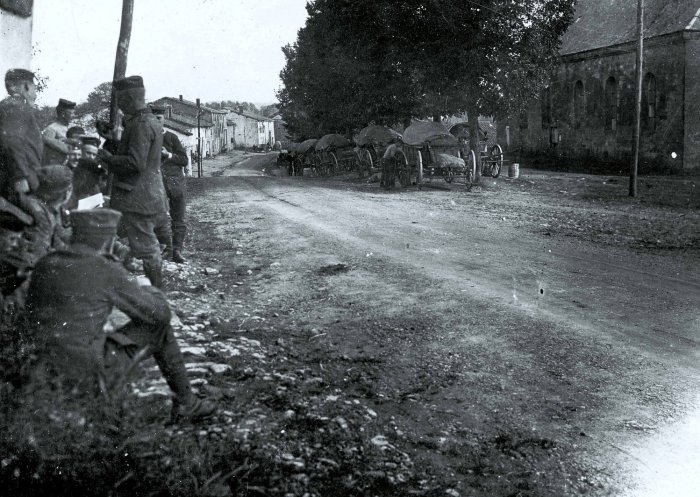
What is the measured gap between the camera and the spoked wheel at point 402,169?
21594 mm

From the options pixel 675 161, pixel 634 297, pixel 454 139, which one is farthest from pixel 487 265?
pixel 675 161

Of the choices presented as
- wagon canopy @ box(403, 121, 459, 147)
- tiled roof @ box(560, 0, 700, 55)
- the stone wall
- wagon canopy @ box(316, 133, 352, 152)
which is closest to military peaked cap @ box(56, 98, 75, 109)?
wagon canopy @ box(403, 121, 459, 147)

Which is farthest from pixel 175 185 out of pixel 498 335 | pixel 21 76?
pixel 498 335

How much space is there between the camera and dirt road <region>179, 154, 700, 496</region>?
12.3 ft

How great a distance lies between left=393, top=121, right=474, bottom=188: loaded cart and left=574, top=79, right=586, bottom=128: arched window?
16.3 metres

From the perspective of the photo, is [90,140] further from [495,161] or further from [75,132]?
[495,161]

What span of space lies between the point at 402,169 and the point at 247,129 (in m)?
77.8

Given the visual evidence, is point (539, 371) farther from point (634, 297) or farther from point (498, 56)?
point (498, 56)

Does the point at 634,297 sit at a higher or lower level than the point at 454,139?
lower

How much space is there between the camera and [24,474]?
263 cm

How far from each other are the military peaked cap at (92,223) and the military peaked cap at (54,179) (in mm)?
1546

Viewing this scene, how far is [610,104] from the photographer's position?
3384 centimetres

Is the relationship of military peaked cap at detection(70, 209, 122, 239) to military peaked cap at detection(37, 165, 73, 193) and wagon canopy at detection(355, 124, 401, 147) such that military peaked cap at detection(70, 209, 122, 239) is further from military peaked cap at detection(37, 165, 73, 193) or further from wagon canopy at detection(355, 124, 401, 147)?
wagon canopy at detection(355, 124, 401, 147)

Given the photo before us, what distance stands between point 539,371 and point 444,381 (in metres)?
0.78
